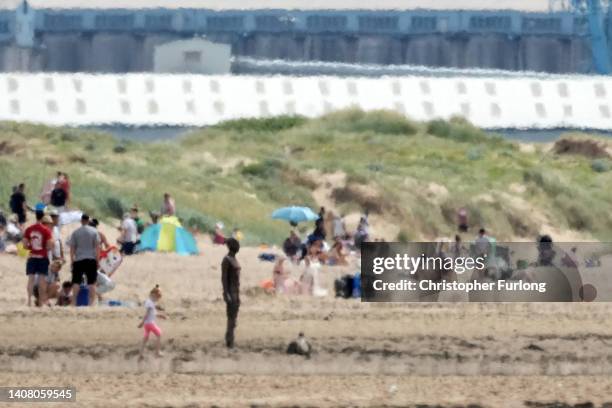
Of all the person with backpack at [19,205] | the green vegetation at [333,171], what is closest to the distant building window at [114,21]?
the green vegetation at [333,171]

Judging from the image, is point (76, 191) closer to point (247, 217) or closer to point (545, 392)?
point (247, 217)

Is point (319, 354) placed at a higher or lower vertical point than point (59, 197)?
lower

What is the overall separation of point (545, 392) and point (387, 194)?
2265 centimetres

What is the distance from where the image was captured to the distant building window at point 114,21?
3656 inches

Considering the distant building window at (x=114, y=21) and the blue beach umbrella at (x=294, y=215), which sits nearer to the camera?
the blue beach umbrella at (x=294, y=215)

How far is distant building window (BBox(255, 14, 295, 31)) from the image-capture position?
9319 centimetres

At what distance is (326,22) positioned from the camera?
9362 centimetres

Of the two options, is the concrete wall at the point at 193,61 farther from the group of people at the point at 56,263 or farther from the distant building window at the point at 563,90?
the group of people at the point at 56,263

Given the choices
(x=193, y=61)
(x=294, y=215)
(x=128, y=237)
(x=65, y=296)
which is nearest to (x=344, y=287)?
(x=65, y=296)

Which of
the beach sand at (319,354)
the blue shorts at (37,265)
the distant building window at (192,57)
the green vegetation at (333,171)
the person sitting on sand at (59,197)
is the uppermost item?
the distant building window at (192,57)

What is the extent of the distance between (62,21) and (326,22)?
35.9 ft

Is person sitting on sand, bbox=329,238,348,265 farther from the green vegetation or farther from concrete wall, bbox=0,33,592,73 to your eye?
concrete wall, bbox=0,33,592,73

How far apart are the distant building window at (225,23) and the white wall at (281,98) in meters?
34.2

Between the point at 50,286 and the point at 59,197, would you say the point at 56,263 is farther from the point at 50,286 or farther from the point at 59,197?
the point at 59,197
